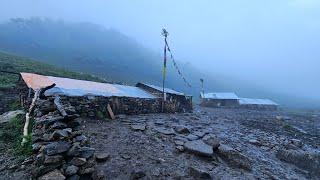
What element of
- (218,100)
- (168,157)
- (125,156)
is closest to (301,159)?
(168,157)

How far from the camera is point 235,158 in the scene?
45.5ft

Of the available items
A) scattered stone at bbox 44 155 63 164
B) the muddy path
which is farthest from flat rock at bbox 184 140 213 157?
scattered stone at bbox 44 155 63 164

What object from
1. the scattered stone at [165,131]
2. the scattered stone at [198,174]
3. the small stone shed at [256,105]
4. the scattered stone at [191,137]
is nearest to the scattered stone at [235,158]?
the scattered stone at [191,137]

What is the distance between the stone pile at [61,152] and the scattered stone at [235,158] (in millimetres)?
6783

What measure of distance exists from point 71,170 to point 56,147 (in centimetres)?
99

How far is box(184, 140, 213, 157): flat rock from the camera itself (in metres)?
13.5

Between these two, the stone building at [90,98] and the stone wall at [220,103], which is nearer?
the stone building at [90,98]

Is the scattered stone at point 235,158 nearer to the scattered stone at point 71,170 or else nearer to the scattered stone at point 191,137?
the scattered stone at point 191,137

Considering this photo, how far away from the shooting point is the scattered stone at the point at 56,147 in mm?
9359

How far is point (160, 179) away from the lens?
10695mm

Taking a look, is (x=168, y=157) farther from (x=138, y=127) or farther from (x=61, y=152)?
(x=61, y=152)

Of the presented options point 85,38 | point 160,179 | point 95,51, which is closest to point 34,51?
point 95,51

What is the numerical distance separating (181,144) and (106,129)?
4.36 metres

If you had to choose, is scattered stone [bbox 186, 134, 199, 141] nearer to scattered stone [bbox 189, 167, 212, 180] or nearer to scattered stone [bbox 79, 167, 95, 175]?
scattered stone [bbox 189, 167, 212, 180]
